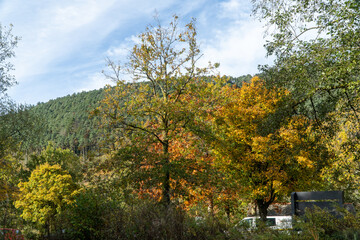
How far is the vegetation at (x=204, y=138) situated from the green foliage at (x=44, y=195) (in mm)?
8363

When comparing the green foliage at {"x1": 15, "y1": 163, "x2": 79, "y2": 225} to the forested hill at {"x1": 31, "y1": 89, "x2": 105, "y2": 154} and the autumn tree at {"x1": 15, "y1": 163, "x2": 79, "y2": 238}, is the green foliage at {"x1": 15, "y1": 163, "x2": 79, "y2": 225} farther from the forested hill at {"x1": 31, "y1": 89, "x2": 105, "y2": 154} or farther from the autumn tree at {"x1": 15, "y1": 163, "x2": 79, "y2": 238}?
the forested hill at {"x1": 31, "y1": 89, "x2": 105, "y2": 154}

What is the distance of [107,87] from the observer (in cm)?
1491

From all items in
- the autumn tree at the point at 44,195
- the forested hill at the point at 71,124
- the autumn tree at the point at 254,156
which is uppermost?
the forested hill at the point at 71,124

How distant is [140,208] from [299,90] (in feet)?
20.0

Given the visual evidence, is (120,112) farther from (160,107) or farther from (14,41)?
(14,41)

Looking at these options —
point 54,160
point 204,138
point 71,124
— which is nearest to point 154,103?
point 204,138

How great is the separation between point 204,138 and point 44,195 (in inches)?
837

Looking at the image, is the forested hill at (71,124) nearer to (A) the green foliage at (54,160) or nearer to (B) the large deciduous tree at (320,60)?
(A) the green foliage at (54,160)

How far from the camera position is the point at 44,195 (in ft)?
93.0

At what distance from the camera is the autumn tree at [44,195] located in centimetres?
2803

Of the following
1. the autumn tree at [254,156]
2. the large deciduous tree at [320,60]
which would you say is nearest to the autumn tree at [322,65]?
the large deciduous tree at [320,60]

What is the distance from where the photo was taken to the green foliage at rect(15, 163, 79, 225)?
1104 inches

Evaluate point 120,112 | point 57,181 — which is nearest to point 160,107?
point 120,112

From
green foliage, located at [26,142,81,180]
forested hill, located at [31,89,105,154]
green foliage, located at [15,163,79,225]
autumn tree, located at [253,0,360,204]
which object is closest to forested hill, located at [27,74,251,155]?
forested hill, located at [31,89,105,154]
